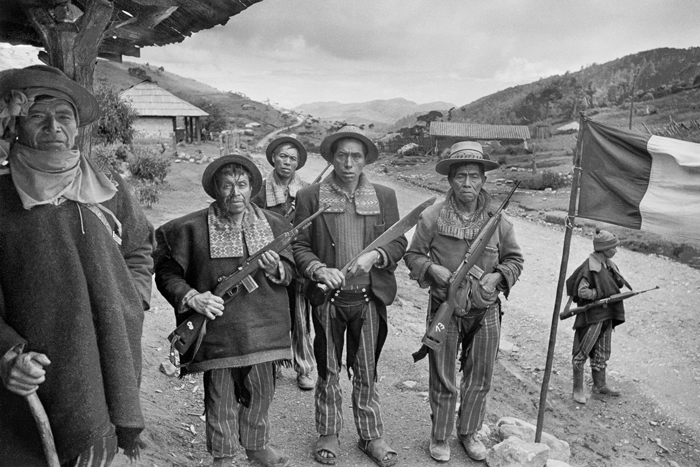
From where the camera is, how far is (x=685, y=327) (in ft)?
25.4

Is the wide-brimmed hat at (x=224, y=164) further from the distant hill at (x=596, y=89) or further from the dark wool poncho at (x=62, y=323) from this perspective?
the distant hill at (x=596, y=89)

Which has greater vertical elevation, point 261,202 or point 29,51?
point 29,51

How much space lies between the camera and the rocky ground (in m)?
4.15

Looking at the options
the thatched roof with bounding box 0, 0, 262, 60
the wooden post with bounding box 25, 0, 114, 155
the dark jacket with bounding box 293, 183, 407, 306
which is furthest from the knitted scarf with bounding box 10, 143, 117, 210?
the dark jacket with bounding box 293, 183, 407, 306

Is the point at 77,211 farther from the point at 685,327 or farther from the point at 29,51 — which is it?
the point at 29,51

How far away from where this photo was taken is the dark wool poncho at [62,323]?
220 cm

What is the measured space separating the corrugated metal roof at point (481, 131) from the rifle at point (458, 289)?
83.8 feet

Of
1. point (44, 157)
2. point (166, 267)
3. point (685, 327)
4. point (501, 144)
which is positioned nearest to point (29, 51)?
point (166, 267)

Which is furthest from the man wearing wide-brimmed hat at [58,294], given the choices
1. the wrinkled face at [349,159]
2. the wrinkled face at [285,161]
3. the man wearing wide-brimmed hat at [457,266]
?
the wrinkled face at [285,161]

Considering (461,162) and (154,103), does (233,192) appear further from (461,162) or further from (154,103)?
(154,103)

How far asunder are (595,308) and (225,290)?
156 inches

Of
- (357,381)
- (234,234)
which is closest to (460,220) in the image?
(357,381)

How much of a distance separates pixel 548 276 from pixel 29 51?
10.3 meters

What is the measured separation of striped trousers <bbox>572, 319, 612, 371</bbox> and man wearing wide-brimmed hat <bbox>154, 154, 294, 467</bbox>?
3.48m
